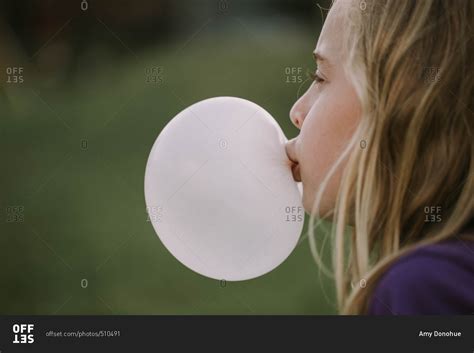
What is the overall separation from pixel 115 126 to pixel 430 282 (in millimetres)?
935

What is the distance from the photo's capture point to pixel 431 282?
5.55 feet

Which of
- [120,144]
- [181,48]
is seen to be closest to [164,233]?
[120,144]

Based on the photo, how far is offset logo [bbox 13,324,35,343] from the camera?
6.81ft

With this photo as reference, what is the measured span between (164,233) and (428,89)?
69cm

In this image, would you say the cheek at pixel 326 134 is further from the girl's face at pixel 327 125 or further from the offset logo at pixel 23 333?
the offset logo at pixel 23 333

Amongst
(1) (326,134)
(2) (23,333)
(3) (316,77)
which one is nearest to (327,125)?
(1) (326,134)

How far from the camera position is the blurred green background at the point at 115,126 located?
2.13m

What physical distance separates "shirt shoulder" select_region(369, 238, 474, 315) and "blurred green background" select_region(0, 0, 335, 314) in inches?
12.1

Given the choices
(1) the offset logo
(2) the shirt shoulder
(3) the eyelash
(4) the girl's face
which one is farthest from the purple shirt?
(1) the offset logo

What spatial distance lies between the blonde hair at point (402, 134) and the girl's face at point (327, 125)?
0.02 meters

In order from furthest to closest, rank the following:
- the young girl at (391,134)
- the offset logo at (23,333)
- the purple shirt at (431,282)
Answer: the offset logo at (23,333) < the young girl at (391,134) < the purple shirt at (431,282)

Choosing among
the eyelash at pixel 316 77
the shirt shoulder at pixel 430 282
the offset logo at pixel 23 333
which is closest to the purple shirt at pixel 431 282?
the shirt shoulder at pixel 430 282

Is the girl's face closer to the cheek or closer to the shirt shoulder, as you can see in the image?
the cheek

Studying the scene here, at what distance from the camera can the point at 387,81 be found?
6.40ft
